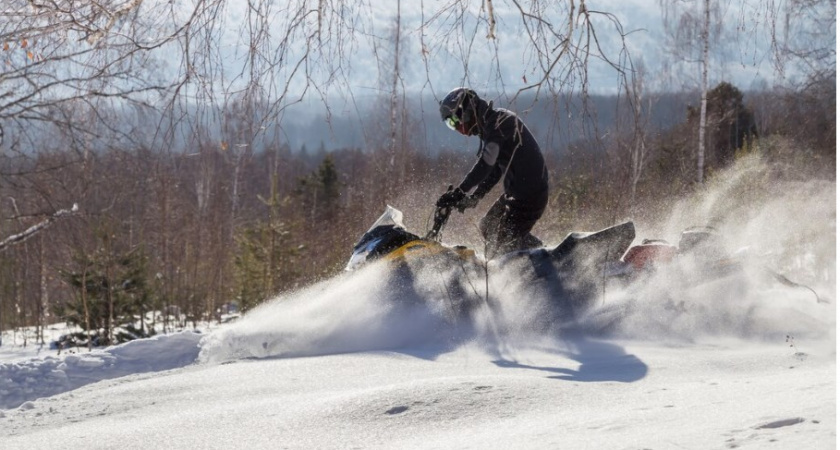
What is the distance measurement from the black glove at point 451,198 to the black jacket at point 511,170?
51mm

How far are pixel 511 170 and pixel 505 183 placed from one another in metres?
0.12

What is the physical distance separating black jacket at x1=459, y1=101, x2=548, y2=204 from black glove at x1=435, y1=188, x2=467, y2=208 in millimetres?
51

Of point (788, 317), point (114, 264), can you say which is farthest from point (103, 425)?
point (114, 264)

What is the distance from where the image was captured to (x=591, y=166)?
4.90 metres

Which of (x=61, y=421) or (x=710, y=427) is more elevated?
(x=710, y=427)

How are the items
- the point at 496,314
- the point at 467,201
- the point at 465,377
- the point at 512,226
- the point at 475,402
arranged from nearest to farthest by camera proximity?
1. the point at 475,402
2. the point at 465,377
3. the point at 496,314
4. the point at 467,201
5. the point at 512,226

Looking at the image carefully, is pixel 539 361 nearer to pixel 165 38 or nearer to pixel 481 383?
pixel 481 383

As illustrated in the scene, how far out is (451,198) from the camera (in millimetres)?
6438

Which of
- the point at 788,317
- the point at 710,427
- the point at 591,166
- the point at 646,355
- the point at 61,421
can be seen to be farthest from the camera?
the point at 788,317

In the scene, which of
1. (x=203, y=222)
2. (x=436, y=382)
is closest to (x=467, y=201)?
(x=436, y=382)

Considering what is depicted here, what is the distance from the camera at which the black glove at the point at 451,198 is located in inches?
252

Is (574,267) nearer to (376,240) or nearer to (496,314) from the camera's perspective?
(496,314)

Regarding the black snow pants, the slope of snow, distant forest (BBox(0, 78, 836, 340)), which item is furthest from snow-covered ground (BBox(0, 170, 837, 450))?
distant forest (BBox(0, 78, 836, 340))

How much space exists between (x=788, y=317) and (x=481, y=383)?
3030 mm
